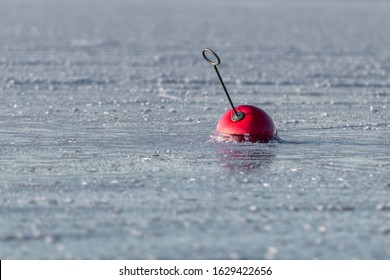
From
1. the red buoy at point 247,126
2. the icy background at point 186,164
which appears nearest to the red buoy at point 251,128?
the red buoy at point 247,126

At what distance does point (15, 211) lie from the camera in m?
8.98

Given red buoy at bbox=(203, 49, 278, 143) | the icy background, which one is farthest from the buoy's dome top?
the icy background

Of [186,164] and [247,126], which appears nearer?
[186,164]

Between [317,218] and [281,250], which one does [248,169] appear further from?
[281,250]

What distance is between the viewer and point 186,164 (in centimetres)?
1119

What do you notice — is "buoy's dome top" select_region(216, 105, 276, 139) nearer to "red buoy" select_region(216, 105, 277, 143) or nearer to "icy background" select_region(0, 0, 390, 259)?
"red buoy" select_region(216, 105, 277, 143)

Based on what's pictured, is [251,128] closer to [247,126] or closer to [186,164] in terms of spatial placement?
[247,126]

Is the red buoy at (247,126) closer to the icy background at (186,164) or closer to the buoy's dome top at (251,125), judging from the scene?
the buoy's dome top at (251,125)

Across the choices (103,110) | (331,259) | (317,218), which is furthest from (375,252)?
(103,110)

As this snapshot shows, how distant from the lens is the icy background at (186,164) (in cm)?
823

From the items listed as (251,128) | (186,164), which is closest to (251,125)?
(251,128)

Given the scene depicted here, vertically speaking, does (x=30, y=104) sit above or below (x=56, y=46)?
below

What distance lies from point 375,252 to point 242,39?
2615 cm

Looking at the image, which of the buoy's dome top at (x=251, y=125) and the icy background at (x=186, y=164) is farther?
the buoy's dome top at (x=251, y=125)
